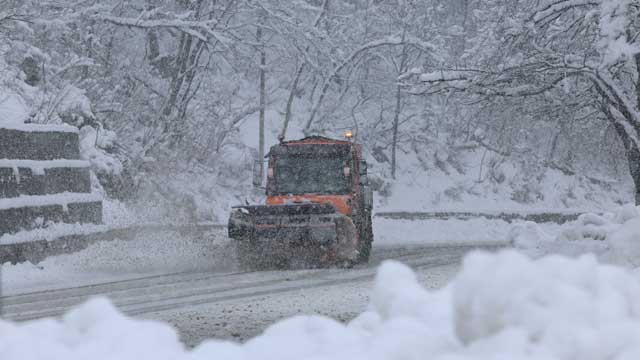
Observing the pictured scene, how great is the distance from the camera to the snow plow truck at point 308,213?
1742cm

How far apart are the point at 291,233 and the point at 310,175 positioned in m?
1.79

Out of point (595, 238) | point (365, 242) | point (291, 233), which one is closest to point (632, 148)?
point (365, 242)

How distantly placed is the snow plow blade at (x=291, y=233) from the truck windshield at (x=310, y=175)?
45.9 inches

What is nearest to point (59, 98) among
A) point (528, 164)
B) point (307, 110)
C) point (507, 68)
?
point (507, 68)

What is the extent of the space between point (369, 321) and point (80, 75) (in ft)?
79.0

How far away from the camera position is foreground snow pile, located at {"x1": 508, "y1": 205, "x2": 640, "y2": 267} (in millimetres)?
9133

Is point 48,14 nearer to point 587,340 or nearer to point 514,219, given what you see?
point 514,219

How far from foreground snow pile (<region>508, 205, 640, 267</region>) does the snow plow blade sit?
21.2 ft

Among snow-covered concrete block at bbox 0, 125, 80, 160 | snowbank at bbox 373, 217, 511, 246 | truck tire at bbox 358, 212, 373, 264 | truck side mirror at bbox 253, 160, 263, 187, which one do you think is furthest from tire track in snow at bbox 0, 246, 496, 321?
snowbank at bbox 373, 217, 511, 246

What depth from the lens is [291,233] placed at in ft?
57.0

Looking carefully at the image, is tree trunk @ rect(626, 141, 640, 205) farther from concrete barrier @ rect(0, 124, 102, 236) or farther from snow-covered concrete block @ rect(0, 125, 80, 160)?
snow-covered concrete block @ rect(0, 125, 80, 160)

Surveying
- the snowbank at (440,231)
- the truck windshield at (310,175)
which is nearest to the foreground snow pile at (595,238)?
the truck windshield at (310,175)

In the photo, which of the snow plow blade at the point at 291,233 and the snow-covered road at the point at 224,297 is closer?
the snow-covered road at the point at 224,297

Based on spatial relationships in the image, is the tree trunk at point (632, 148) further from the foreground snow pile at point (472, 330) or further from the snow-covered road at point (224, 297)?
the foreground snow pile at point (472, 330)
